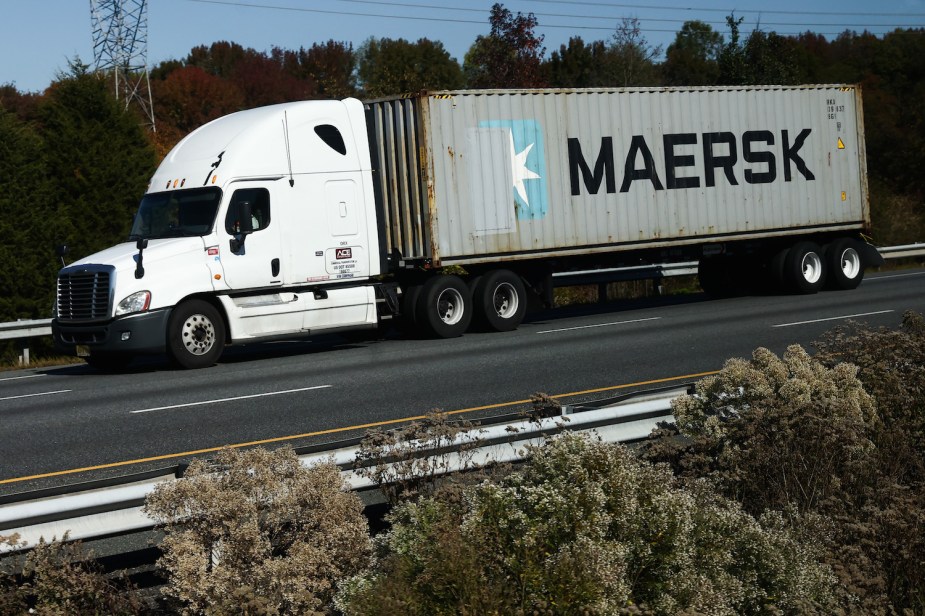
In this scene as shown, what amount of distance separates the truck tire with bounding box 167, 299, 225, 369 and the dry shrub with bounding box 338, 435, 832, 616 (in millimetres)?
10828

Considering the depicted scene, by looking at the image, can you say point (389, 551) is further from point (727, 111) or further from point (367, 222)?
point (727, 111)

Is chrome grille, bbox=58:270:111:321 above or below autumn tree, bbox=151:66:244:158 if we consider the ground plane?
below

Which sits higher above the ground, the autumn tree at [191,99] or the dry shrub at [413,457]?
the autumn tree at [191,99]

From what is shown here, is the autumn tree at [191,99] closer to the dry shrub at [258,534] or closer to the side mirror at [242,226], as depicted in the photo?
the side mirror at [242,226]

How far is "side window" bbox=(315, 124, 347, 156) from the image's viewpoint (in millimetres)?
16969

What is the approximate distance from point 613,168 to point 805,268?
5.54 meters

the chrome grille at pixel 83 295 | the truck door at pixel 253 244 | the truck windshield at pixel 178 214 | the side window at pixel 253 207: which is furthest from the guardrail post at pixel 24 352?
the side window at pixel 253 207

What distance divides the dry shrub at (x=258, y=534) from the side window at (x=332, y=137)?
12245 millimetres

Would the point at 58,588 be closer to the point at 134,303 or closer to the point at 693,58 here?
the point at 134,303

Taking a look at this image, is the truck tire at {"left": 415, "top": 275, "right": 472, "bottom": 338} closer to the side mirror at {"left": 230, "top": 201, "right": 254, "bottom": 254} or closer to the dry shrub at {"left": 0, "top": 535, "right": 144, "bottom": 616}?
the side mirror at {"left": 230, "top": 201, "right": 254, "bottom": 254}

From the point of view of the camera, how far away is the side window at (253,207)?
15.9 metres

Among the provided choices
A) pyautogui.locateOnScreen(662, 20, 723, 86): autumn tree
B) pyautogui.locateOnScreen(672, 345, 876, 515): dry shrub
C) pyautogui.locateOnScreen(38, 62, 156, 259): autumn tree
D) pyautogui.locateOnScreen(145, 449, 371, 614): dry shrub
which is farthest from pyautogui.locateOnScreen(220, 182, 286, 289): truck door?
pyautogui.locateOnScreen(662, 20, 723, 86): autumn tree

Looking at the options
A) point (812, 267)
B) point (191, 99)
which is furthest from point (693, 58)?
point (812, 267)

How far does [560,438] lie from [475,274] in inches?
554
